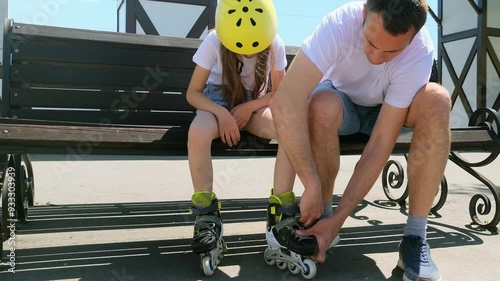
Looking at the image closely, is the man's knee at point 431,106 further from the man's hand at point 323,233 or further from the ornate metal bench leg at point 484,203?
the ornate metal bench leg at point 484,203

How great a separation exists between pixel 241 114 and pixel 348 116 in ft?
1.57

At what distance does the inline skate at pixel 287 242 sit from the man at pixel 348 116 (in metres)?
0.05

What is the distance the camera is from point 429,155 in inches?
75.4

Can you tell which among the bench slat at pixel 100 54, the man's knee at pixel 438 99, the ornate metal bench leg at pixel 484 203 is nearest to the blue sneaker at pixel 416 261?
the man's knee at pixel 438 99

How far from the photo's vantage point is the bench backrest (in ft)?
8.57

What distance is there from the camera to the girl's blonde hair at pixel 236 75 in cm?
230

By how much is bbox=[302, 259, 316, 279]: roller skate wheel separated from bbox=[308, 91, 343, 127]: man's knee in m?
0.54

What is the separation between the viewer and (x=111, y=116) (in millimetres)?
2781

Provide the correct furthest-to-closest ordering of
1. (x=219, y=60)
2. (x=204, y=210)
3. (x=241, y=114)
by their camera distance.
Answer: (x=219, y=60)
(x=241, y=114)
(x=204, y=210)

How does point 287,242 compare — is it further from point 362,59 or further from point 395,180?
point 395,180

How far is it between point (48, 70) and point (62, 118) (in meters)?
0.28

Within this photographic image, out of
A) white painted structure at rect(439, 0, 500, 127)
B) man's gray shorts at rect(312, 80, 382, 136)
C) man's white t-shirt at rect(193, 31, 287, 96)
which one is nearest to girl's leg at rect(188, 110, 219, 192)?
man's white t-shirt at rect(193, 31, 287, 96)

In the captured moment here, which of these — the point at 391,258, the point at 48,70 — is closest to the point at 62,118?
the point at 48,70

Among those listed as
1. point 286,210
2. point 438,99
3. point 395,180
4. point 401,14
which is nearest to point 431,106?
point 438,99
